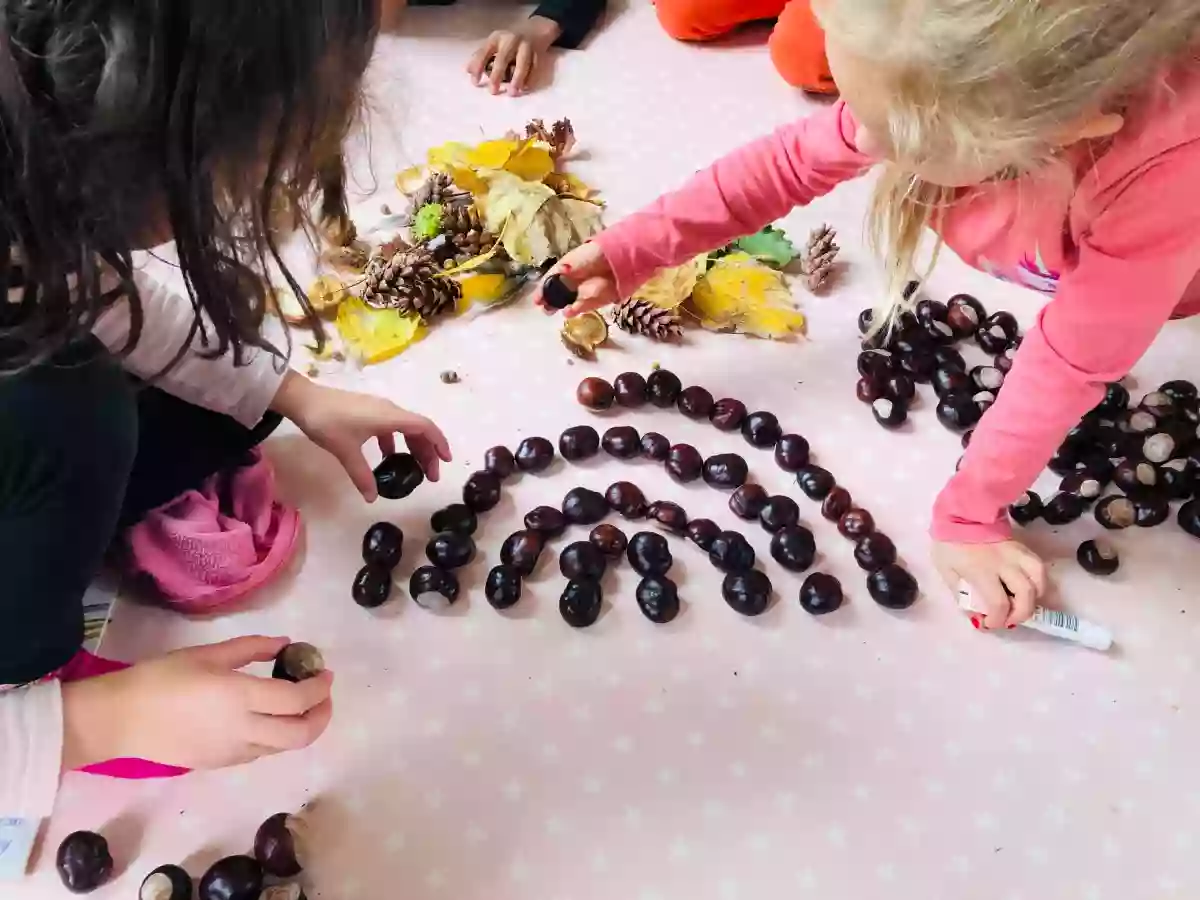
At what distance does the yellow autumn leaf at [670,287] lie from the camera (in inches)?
40.0

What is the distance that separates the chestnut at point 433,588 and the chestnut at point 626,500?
0.46ft

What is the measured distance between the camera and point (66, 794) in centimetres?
72

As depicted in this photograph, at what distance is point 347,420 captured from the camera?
847 millimetres

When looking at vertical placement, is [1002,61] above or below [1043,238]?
above

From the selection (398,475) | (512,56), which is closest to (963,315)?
(398,475)

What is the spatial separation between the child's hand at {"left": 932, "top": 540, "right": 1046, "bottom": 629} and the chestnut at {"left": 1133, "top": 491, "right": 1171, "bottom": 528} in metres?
0.11

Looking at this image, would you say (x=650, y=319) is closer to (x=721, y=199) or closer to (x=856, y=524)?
(x=721, y=199)

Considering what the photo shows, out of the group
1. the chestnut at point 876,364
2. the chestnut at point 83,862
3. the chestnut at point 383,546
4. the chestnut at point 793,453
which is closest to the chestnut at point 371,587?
the chestnut at point 383,546

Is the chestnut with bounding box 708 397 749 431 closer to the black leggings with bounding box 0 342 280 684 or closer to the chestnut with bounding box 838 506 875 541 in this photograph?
the chestnut with bounding box 838 506 875 541

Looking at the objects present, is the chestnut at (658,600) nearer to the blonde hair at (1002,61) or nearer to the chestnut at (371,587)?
the chestnut at (371,587)

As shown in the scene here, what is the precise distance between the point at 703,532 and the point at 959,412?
25 cm

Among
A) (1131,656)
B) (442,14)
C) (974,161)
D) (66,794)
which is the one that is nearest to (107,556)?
(66,794)

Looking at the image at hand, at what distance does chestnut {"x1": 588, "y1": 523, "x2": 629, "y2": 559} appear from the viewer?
2.80 ft

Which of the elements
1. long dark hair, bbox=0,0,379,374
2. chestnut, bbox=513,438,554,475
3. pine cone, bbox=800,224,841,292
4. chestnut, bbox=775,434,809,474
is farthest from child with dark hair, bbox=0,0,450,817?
pine cone, bbox=800,224,841,292
